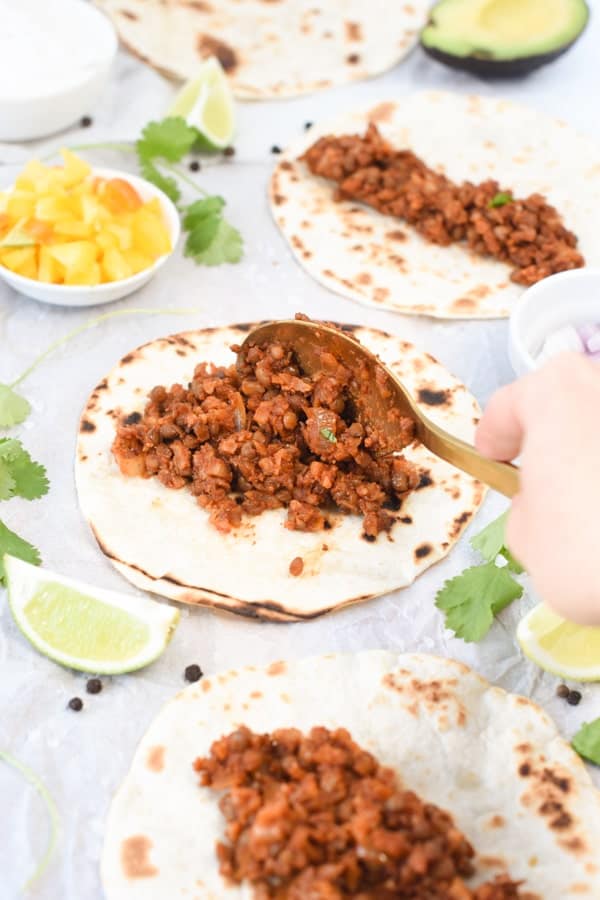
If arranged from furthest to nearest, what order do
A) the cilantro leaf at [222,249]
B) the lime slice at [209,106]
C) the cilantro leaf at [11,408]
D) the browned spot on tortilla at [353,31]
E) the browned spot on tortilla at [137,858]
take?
the browned spot on tortilla at [353,31], the lime slice at [209,106], the cilantro leaf at [222,249], the cilantro leaf at [11,408], the browned spot on tortilla at [137,858]

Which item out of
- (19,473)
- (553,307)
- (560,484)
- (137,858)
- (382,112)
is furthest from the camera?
(382,112)

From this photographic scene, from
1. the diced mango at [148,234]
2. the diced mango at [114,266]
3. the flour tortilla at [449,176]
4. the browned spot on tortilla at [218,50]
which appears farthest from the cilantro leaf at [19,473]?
the browned spot on tortilla at [218,50]

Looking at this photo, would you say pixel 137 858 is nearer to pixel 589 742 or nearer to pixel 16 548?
pixel 16 548

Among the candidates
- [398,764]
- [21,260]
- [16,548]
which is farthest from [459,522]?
[21,260]

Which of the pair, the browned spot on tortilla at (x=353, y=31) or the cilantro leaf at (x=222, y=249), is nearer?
the cilantro leaf at (x=222, y=249)

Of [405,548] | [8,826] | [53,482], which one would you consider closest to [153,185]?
[53,482]

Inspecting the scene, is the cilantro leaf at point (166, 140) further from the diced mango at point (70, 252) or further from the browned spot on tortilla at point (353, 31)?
the browned spot on tortilla at point (353, 31)
